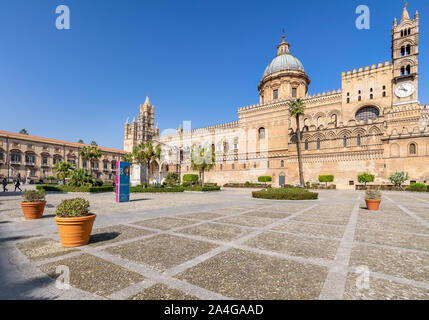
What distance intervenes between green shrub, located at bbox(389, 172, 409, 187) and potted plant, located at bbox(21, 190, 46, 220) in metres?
40.7

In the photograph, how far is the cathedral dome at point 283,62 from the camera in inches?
1826

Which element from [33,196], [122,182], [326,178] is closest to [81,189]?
[122,182]

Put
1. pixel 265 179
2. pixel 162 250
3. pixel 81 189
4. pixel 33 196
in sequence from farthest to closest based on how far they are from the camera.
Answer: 1. pixel 265 179
2. pixel 81 189
3. pixel 33 196
4. pixel 162 250

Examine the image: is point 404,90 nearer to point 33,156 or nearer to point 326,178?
point 326,178

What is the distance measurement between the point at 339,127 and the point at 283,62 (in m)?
21.0

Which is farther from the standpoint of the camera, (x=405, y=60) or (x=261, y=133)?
(x=261, y=133)

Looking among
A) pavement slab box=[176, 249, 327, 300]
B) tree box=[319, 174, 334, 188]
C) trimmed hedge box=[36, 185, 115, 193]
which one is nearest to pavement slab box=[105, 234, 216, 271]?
pavement slab box=[176, 249, 327, 300]

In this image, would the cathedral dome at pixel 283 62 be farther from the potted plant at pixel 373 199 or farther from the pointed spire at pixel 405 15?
the potted plant at pixel 373 199

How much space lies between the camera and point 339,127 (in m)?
36.8

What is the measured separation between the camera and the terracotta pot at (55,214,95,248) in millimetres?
4887

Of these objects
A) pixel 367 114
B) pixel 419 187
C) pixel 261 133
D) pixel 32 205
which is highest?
pixel 367 114

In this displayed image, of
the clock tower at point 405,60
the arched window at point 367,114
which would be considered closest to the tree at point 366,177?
the arched window at point 367,114
